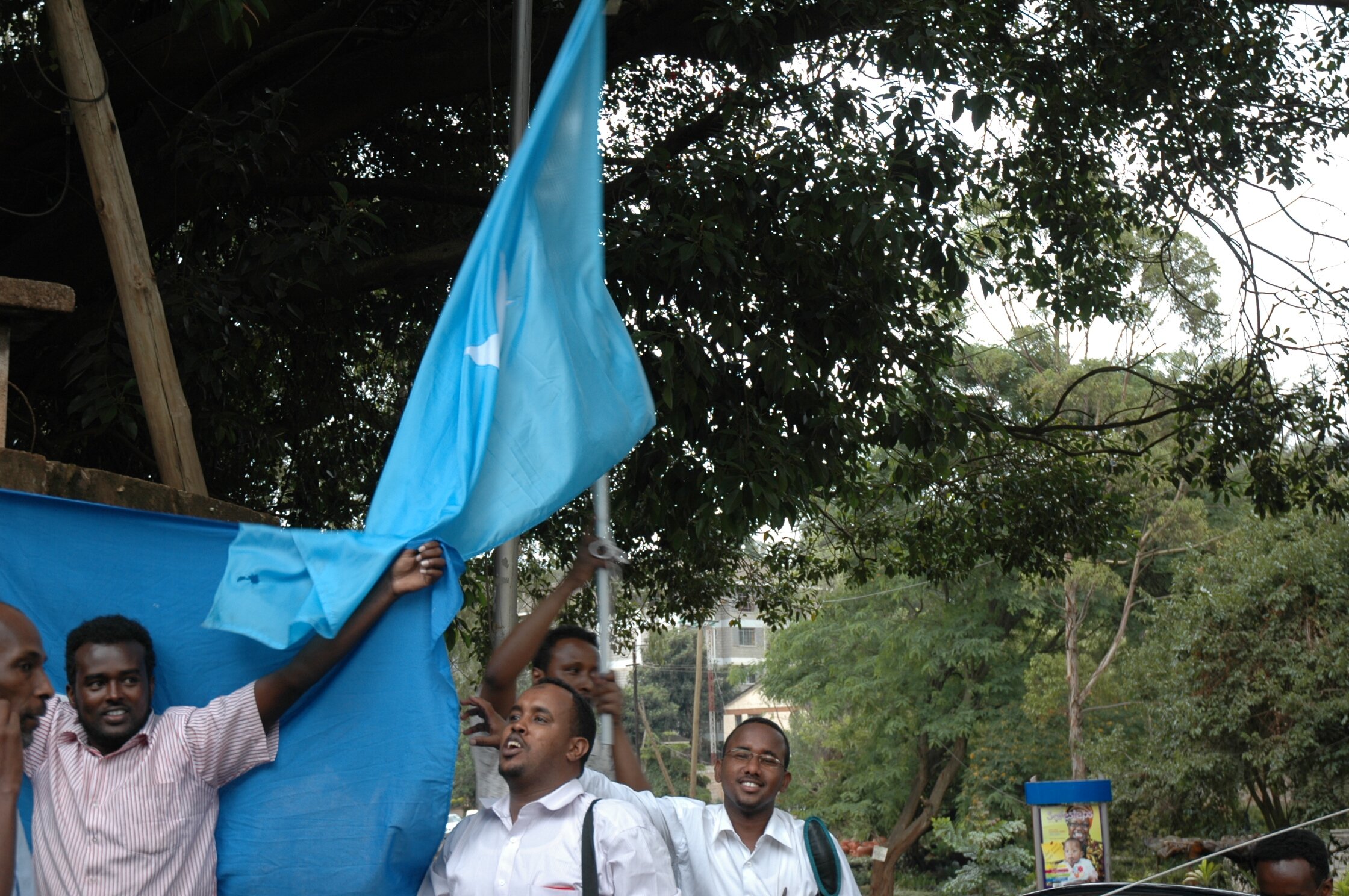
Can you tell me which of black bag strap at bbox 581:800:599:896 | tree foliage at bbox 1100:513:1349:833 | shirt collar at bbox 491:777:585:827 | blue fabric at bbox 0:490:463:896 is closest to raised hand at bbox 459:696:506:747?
shirt collar at bbox 491:777:585:827

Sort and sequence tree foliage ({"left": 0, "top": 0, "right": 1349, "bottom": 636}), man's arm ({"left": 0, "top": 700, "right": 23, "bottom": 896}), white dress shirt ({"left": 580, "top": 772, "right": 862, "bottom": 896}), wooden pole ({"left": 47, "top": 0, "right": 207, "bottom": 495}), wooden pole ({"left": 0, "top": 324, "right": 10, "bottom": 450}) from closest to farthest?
man's arm ({"left": 0, "top": 700, "right": 23, "bottom": 896}), wooden pole ({"left": 0, "top": 324, "right": 10, "bottom": 450}), white dress shirt ({"left": 580, "top": 772, "right": 862, "bottom": 896}), wooden pole ({"left": 47, "top": 0, "right": 207, "bottom": 495}), tree foliage ({"left": 0, "top": 0, "right": 1349, "bottom": 636})

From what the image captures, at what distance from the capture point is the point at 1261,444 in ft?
27.3

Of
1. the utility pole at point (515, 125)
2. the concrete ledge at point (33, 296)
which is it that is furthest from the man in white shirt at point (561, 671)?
the concrete ledge at point (33, 296)

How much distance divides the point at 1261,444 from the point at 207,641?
279 inches

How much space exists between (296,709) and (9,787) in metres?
0.57

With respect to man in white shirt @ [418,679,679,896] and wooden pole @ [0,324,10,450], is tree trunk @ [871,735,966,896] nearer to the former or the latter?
man in white shirt @ [418,679,679,896]

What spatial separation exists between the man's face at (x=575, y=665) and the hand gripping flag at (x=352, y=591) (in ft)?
1.41

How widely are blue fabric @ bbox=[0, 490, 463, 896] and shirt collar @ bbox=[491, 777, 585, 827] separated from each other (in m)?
0.21

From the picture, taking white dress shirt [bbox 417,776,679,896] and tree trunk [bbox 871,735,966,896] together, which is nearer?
white dress shirt [bbox 417,776,679,896]

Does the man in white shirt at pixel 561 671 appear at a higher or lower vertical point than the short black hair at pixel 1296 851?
higher

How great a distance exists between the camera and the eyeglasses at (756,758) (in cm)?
361

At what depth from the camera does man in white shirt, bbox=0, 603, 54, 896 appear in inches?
98.8

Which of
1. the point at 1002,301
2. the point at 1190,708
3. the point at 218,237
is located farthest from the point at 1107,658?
the point at 218,237

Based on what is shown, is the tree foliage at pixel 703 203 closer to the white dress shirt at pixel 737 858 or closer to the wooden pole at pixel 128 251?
the wooden pole at pixel 128 251
